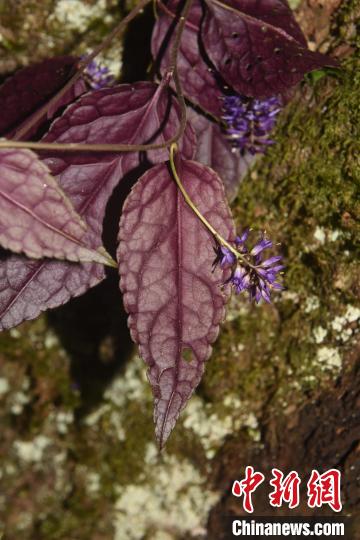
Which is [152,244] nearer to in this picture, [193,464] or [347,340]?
[347,340]

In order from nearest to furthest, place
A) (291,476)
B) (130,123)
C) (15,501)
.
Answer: (130,123), (291,476), (15,501)

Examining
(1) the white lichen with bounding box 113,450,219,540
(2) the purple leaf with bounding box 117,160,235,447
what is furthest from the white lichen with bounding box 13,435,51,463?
(2) the purple leaf with bounding box 117,160,235,447

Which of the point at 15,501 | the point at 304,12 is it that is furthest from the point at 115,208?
the point at 15,501

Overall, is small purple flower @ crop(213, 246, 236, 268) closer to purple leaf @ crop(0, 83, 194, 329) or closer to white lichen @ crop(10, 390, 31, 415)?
purple leaf @ crop(0, 83, 194, 329)

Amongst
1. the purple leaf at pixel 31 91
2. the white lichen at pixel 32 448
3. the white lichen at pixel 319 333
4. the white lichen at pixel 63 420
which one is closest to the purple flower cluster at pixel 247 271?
the white lichen at pixel 319 333

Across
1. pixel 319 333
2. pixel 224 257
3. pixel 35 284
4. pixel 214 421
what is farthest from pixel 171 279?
pixel 214 421

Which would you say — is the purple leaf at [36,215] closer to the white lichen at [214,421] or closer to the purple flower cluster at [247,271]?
the purple flower cluster at [247,271]

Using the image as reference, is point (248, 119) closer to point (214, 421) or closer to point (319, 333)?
point (319, 333)

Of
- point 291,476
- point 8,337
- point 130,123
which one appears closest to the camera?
point 130,123
